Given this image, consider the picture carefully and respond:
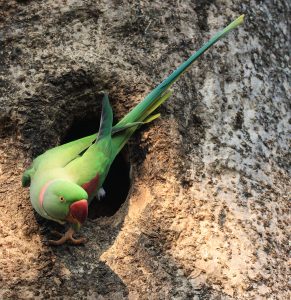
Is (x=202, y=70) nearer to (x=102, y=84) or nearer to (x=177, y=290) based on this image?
(x=102, y=84)

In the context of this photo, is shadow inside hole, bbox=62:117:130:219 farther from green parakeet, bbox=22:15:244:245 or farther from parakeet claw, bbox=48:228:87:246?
parakeet claw, bbox=48:228:87:246

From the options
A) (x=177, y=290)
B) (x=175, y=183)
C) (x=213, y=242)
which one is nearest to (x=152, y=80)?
(x=175, y=183)

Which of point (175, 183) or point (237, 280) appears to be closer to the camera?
point (237, 280)

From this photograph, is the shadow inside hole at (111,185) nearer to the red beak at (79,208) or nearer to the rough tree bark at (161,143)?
the rough tree bark at (161,143)

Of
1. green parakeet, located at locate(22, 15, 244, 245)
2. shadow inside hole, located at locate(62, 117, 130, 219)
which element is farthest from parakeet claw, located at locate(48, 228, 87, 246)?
shadow inside hole, located at locate(62, 117, 130, 219)

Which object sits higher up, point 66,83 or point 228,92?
point 228,92

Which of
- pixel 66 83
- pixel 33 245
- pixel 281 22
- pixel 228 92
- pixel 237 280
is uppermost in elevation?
pixel 281 22

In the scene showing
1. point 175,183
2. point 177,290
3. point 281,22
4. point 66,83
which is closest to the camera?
point 177,290
